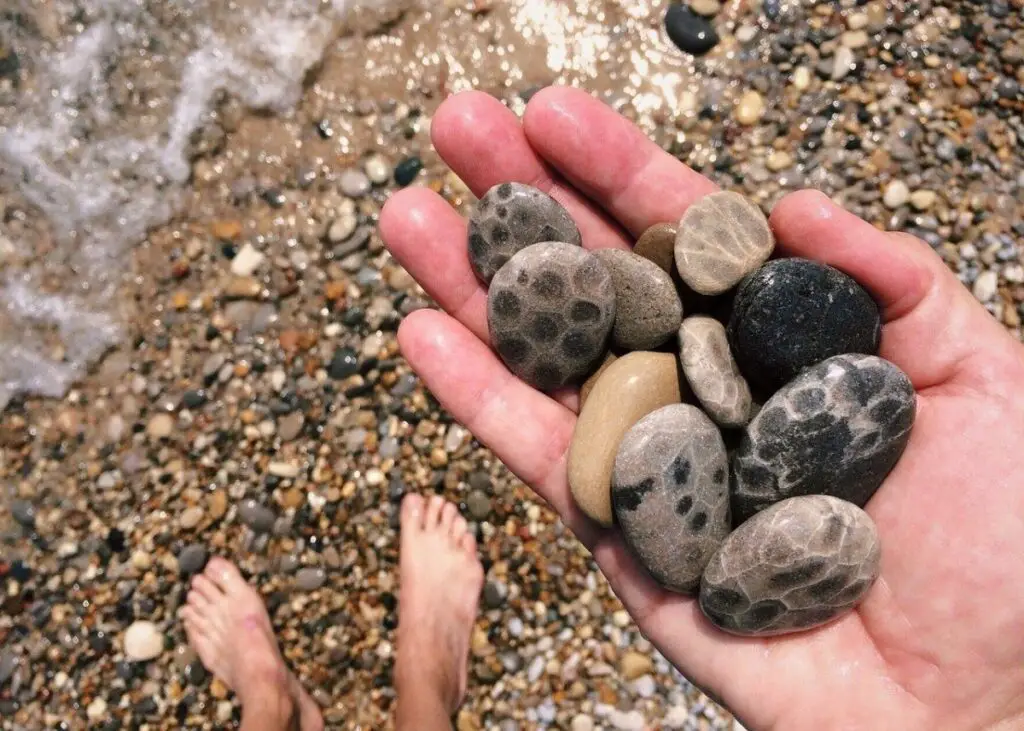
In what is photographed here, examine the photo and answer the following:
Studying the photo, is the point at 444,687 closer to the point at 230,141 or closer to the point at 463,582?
the point at 463,582

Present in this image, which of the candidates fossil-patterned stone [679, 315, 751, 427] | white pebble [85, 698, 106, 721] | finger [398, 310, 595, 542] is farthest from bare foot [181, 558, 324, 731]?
fossil-patterned stone [679, 315, 751, 427]

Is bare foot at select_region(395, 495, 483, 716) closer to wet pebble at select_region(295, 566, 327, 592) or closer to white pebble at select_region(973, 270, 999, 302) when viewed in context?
wet pebble at select_region(295, 566, 327, 592)

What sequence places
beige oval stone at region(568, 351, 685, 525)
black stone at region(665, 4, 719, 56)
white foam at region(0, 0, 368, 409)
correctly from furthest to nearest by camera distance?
white foam at region(0, 0, 368, 409) → black stone at region(665, 4, 719, 56) → beige oval stone at region(568, 351, 685, 525)

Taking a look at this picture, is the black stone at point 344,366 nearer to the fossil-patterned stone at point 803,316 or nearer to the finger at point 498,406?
the finger at point 498,406

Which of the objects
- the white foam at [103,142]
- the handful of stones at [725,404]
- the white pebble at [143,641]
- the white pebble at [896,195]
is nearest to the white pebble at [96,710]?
the white pebble at [143,641]

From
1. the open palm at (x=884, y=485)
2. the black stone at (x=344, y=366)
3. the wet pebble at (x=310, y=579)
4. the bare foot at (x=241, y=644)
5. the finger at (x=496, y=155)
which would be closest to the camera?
the open palm at (x=884, y=485)

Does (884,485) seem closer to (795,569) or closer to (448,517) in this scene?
(795,569)
